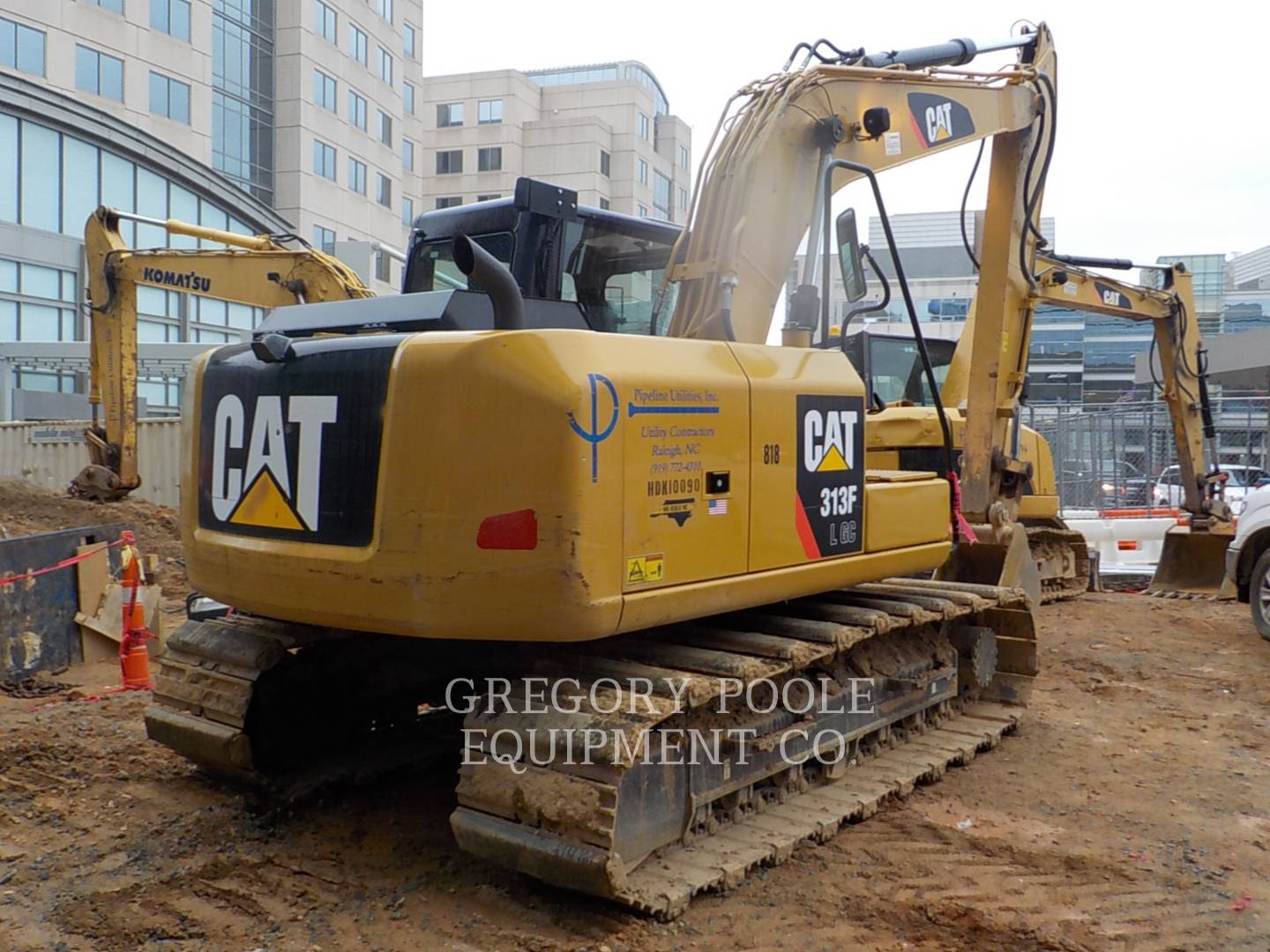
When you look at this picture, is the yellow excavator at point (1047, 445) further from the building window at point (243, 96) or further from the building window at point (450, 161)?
the building window at point (450, 161)

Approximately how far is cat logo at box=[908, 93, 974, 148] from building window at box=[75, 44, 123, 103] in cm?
2692

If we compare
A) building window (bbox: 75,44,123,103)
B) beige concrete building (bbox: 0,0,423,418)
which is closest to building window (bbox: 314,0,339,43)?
beige concrete building (bbox: 0,0,423,418)

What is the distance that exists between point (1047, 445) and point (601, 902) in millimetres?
9370

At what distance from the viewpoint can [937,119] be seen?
626 centimetres

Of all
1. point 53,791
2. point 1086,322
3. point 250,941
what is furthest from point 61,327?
point 1086,322

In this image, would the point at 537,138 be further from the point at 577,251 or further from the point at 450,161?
the point at 577,251

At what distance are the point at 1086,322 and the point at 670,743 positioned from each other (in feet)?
177

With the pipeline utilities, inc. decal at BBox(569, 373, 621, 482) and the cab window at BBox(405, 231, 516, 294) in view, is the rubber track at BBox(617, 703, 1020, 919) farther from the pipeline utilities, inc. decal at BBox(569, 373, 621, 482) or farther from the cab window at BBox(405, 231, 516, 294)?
the cab window at BBox(405, 231, 516, 294)

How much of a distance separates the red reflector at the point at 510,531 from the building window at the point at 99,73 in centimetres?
2872

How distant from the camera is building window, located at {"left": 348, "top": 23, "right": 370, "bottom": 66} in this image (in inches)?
1544

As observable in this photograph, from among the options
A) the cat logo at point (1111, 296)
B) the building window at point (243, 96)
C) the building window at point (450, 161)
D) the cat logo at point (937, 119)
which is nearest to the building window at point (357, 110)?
the building window at point (243, 96)

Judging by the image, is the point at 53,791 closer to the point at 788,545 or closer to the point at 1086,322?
the point at 788,545

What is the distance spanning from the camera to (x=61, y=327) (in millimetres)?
25688

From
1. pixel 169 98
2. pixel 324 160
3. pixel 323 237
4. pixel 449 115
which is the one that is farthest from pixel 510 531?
pixel 449 115
